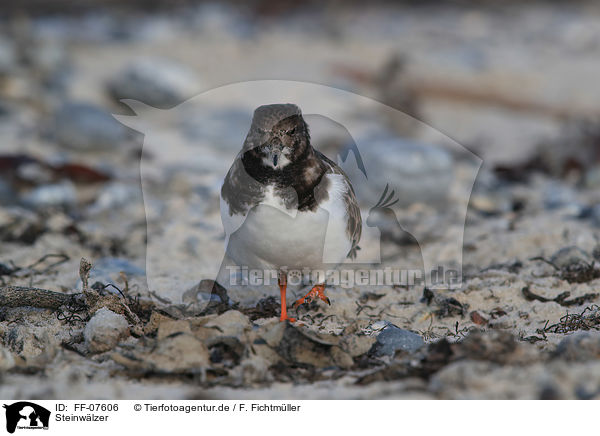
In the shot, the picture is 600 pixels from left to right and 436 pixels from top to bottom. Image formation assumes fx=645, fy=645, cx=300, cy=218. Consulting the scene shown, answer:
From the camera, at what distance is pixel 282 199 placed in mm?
3473

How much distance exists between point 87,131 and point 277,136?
482 centimetres

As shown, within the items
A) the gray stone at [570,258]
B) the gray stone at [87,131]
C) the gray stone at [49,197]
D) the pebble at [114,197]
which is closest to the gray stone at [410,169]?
the gray stone at [570,258]

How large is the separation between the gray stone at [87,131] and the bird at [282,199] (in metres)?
4.43

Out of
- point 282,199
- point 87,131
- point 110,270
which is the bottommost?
point 110,270

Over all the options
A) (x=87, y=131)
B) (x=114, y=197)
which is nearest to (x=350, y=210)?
(x=114, y=197)

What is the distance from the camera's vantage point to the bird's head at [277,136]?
11.5 ft

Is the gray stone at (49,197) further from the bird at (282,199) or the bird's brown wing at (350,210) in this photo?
the bird's brown wing at (350,210)

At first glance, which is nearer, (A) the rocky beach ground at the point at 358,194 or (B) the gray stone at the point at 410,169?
(A) the rocky beach ground at the point at 358,194

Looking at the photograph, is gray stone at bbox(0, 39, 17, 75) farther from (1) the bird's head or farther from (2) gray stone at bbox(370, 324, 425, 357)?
(2) gray stone at bbox(370, 324, 425, 357)

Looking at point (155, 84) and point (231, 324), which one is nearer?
point (231, 324)

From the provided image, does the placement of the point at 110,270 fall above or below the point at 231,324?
above

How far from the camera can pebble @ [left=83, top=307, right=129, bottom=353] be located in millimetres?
3283
